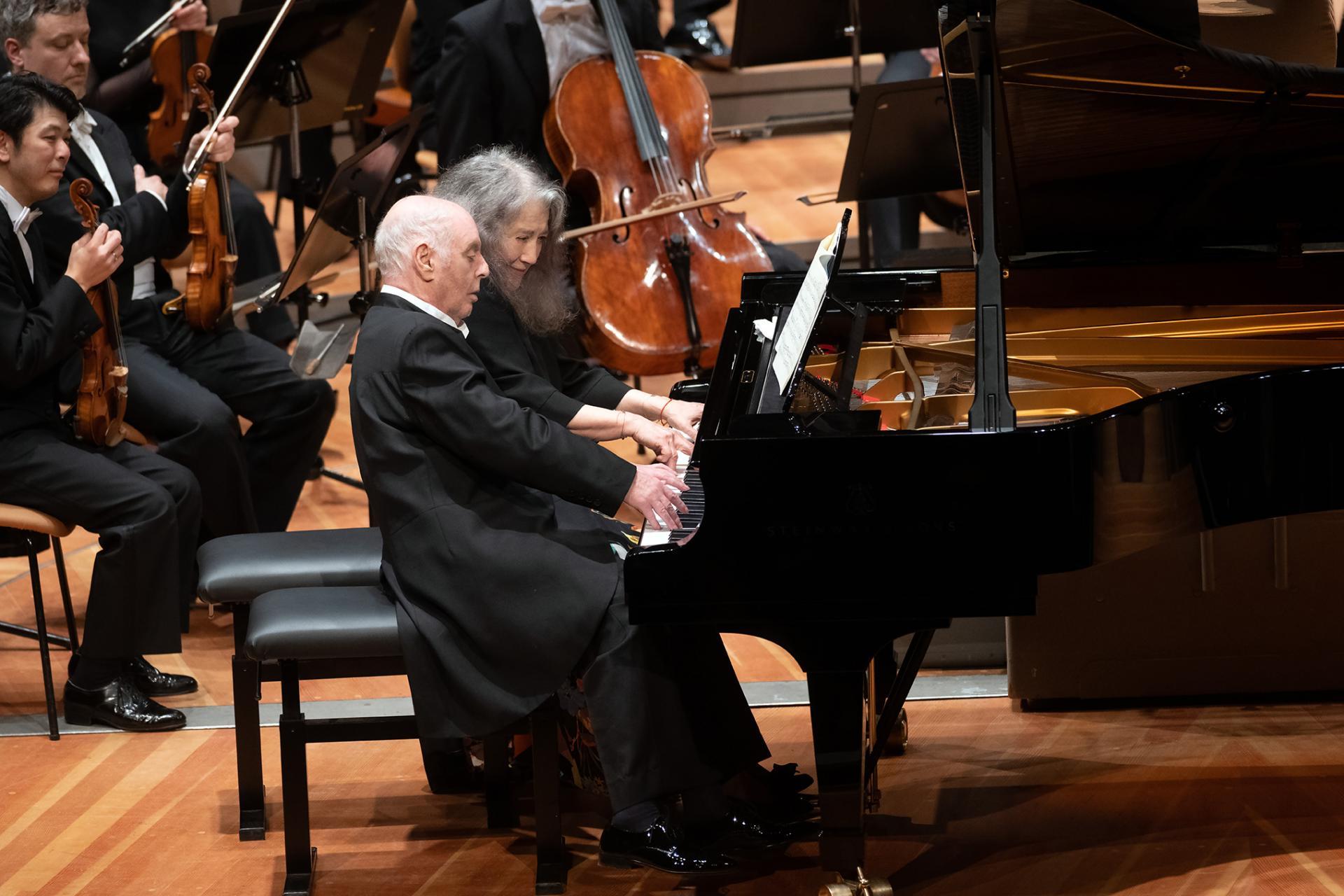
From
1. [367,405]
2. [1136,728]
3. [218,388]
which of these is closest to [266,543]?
[367,405]

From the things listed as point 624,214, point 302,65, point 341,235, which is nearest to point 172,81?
point 302,65

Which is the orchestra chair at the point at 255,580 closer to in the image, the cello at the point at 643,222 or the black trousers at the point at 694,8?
the cello at the point at 643,222

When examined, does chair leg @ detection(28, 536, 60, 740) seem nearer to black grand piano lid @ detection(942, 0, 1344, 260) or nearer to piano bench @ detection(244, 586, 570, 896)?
piano bench @ detection(244, 586, 570, 896)

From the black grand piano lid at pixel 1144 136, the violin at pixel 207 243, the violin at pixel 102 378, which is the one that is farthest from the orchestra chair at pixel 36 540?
the black grand piano lid at pixel 1144 136

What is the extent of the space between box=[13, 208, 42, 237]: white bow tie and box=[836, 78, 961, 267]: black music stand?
202 cm

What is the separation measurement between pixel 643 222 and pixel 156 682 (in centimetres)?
171

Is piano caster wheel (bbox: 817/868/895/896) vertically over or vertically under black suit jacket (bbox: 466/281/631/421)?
under

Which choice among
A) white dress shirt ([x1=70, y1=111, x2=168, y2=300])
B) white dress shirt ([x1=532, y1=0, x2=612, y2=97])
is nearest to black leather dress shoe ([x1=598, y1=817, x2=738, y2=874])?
white dress shirt ([x1=70, y1=111, x2=168, y2=300])

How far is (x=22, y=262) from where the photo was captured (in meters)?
3.72

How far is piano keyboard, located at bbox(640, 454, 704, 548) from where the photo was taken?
2682mm

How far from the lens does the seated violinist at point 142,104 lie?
532 cm

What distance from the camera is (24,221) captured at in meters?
3.71

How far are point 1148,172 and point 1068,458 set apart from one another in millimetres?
1008

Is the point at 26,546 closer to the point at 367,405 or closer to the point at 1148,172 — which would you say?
the point at 367,405
